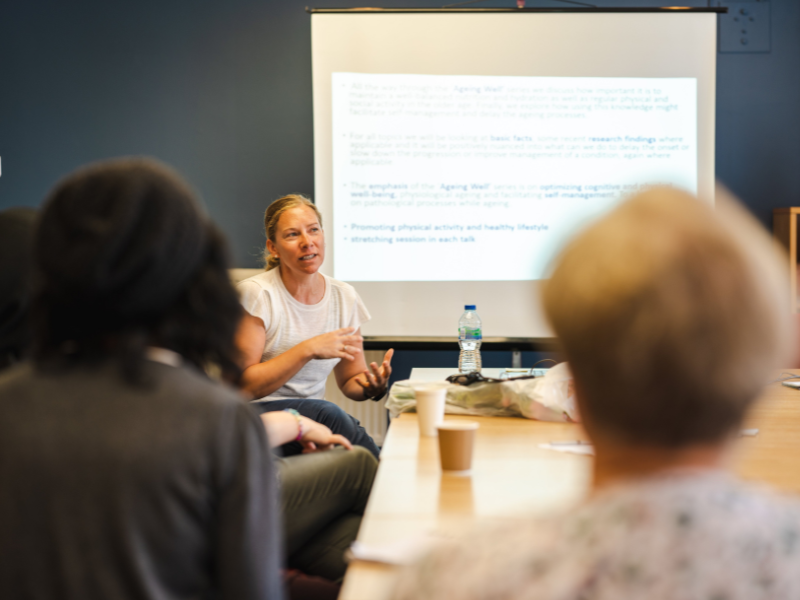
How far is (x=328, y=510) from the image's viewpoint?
140 centimetres

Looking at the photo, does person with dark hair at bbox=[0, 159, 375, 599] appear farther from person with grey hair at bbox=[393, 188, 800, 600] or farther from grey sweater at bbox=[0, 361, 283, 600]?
person with grey hair at bbox=[393, 188, 800, 600]

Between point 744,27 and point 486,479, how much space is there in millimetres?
3554

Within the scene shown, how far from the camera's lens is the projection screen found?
3.46 m

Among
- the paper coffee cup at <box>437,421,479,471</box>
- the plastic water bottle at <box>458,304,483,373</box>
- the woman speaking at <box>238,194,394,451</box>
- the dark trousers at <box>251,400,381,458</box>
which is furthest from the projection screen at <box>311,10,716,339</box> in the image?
the paper coffee cup at <box>437,421,479,471</box>

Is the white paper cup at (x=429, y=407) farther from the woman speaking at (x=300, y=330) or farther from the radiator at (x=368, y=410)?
the radiator at (x=368, y=410)

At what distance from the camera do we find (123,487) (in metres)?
Result: 0.70

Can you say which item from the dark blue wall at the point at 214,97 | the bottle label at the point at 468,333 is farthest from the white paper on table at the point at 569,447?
the dark blue wall at the point at 214,97

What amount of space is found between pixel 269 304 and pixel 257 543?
156 centimetres

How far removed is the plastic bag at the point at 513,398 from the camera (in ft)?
5.35

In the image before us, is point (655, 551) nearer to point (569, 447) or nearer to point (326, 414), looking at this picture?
point (569, 447)

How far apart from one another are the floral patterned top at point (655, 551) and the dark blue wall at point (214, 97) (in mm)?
3428

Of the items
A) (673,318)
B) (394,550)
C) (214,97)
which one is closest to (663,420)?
(673,318)

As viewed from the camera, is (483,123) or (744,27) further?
(744,27)

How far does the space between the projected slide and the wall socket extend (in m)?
0.49
